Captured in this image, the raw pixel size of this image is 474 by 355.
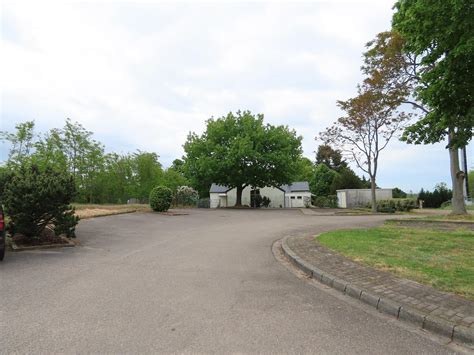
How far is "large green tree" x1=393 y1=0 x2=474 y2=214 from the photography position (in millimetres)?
6297

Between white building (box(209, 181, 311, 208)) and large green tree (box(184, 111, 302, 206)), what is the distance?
34.7 ft

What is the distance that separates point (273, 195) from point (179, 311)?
42.6 m

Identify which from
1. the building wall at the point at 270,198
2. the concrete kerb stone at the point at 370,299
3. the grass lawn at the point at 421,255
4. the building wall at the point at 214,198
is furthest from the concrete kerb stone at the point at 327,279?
the building wall at the point at 214,198

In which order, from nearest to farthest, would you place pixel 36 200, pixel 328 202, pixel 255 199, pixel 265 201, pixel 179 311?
1. pixel 179 311
2. pixel 36 200
3. pixel 328 202
4. pixel 265 201
5. pixel 255 199

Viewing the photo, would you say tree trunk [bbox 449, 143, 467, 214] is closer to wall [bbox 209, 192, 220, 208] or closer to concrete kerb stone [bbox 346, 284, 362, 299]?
concrete kerb stone [bbox 346, 284, 362, 299]

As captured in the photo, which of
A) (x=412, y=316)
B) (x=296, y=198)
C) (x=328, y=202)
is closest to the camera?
(x=412, y=316)

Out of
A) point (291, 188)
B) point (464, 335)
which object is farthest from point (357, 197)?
point (464, 335)

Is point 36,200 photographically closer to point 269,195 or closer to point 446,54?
point 446,54

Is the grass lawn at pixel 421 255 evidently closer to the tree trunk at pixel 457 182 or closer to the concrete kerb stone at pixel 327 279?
the concrete kerb stone at pixel 327 279

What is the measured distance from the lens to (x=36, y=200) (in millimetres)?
8344

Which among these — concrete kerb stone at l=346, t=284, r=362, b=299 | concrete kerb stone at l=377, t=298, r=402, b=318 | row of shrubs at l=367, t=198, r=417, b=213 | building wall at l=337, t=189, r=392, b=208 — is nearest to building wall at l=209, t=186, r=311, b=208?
building wall at l=337, t=189, r=392, b=208

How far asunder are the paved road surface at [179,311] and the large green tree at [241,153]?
24.5 metres

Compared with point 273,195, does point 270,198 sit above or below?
below

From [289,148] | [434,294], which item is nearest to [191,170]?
[289,148]
